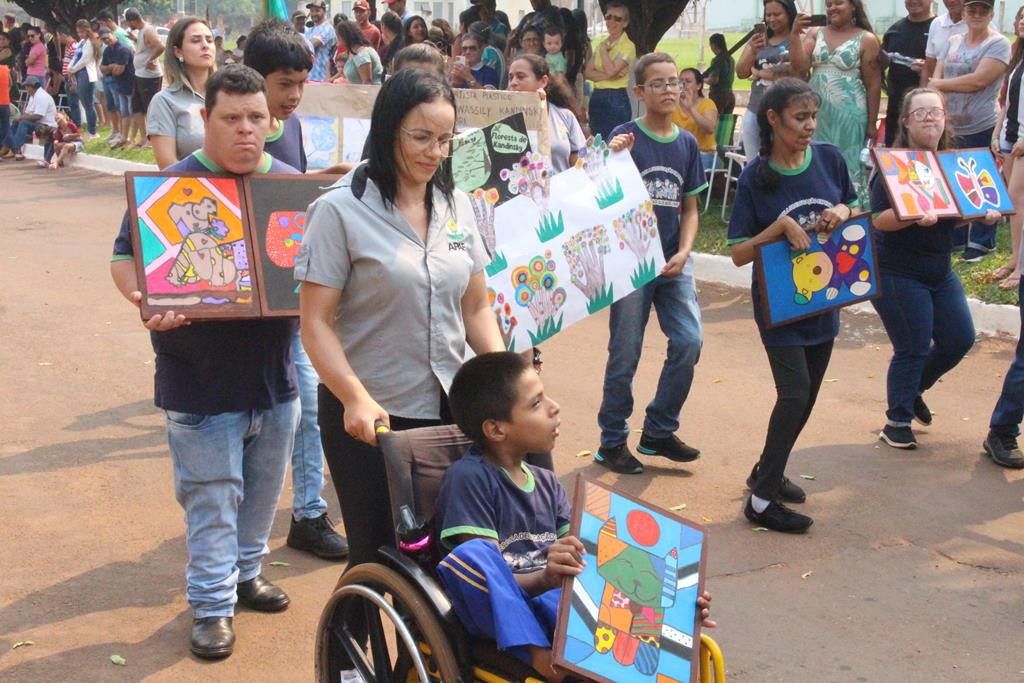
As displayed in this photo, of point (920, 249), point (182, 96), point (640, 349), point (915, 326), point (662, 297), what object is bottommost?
point (640, 349)

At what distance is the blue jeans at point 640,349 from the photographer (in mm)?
6262

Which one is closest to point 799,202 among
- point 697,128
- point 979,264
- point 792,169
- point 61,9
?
point 792,169

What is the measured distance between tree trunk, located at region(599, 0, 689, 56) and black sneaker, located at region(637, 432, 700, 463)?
962 centimetres

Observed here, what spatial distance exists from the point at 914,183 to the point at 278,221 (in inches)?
139

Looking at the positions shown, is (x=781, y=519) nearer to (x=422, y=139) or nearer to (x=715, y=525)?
(x=715, y=525)

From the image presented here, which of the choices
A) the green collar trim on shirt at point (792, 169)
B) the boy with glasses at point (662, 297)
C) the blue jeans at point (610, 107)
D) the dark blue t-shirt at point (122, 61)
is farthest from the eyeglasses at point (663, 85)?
the dark blue t-shirt at point (122, 61)

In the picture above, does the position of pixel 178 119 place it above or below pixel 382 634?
above

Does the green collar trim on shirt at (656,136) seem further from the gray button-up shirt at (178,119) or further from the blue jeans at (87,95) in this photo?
the blue jeans at (87,95)

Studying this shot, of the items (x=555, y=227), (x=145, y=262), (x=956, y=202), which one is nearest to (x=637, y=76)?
(x=555, y=227)

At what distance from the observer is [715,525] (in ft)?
18.6

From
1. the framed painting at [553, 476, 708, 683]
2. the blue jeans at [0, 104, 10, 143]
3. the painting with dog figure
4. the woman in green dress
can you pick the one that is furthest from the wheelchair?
the blue jeans at [0, 104, 10, 143]

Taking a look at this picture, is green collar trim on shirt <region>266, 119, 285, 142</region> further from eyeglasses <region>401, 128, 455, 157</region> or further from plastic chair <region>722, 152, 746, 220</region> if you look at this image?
plastic chair <region>722, 152, 746, 220</region>

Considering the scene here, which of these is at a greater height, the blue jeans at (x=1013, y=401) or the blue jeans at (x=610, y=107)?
the blue jeans at (x=610, y=107)

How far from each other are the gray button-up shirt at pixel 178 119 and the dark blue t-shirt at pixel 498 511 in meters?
2.67
